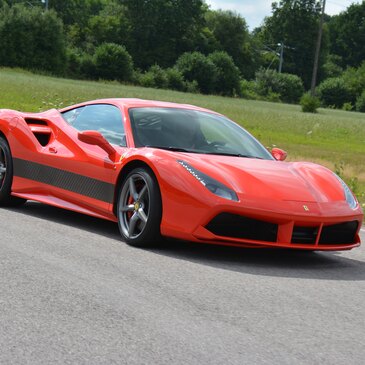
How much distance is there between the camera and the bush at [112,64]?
95875 millimetres

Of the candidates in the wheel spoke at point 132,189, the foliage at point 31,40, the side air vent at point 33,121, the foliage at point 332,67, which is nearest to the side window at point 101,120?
the side air vent at point 33,121

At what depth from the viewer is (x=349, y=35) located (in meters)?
152

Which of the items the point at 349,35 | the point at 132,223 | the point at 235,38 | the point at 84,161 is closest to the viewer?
the point at 132,223

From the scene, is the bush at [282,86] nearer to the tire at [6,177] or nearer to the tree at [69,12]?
the tree at [69,12]

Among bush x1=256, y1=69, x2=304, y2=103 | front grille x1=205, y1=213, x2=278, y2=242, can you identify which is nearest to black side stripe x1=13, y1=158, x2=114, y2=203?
front grille x1=205, y1=213, x2=278, y2=242

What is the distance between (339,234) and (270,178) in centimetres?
66

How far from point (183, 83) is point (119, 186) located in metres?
92.1

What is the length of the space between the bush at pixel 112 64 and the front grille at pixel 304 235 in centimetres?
8962

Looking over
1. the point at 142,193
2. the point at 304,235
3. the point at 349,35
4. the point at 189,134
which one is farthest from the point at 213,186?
the point at 349,35

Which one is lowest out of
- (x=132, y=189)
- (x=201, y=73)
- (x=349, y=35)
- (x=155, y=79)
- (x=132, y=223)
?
(x=155, y=79)

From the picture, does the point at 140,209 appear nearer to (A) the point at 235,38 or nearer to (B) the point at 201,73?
(B) the point at 201,73

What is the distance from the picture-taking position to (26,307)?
5.11 m

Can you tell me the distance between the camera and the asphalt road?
4.41m

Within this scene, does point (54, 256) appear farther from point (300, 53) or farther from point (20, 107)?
point (300, 53)
